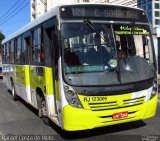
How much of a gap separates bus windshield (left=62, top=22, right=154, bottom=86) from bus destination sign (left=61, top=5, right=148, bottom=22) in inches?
7.2

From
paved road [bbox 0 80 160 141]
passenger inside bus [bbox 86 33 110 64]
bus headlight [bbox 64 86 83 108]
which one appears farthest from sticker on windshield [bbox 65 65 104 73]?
paved road [bbox 0 80 160 141]

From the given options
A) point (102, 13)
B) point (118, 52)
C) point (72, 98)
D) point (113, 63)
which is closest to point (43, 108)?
point (72, 98)

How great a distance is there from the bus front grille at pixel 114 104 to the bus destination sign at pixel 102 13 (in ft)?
5.76

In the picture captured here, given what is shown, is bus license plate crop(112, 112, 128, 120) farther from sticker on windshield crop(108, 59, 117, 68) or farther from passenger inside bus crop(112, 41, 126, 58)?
passenger inside bus crop(112, 41, 126, 58)

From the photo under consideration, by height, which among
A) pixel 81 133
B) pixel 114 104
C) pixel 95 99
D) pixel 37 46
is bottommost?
pixel 81 133

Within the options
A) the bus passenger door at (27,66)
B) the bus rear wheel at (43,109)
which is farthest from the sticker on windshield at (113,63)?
the bus passenger door at (27,66)

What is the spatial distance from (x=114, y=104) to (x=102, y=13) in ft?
6.31

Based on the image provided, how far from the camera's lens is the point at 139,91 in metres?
7.27

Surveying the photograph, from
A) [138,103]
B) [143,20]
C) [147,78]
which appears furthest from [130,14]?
[138,103]

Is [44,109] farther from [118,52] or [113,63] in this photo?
[118,52]

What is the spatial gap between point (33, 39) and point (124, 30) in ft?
10.2

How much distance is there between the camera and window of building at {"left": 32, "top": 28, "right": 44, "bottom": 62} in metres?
8.51

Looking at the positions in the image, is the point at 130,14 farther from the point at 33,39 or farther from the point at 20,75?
the point at 20,75

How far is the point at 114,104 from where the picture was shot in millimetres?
6973
